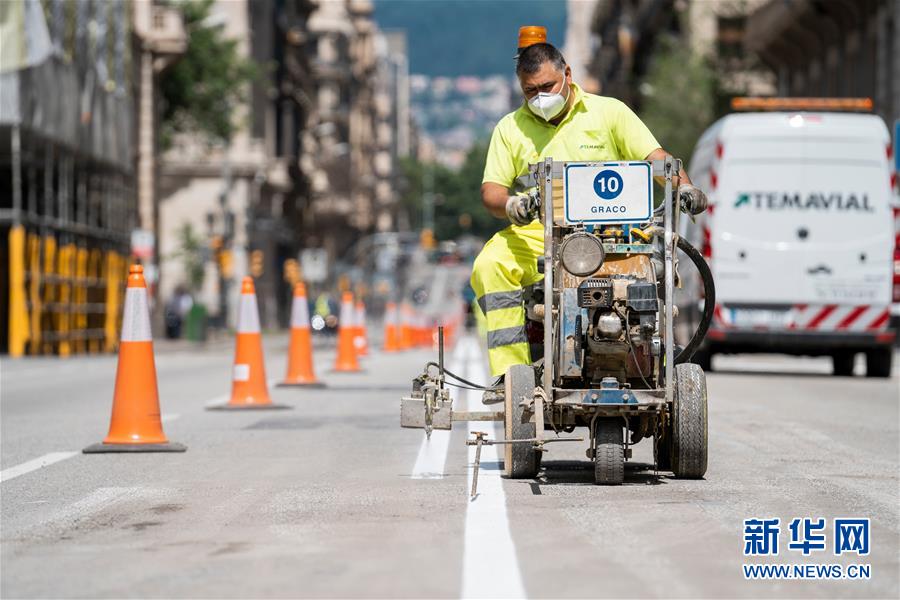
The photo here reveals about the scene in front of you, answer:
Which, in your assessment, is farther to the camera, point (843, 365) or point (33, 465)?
point (843, 365)

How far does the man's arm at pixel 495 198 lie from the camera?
834 cm

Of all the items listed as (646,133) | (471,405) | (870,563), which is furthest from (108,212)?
(870,563)

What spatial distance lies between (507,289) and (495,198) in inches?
16.8

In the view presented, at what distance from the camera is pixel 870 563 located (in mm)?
5785

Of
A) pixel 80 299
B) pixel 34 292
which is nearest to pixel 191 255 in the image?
pixel 80 299

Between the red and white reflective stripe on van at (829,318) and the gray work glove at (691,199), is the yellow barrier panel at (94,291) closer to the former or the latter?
the red and white reflective stripe on van at (829,318)

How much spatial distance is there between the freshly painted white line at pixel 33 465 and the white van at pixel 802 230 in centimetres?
1141

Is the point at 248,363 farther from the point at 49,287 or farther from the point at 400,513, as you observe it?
the point at 49,287

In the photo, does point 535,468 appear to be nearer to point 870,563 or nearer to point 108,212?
point 870,563

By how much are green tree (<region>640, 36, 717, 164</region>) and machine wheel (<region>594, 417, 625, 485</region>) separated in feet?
150

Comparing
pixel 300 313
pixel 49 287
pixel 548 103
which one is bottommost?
pixel 300 313

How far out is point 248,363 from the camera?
1384cm

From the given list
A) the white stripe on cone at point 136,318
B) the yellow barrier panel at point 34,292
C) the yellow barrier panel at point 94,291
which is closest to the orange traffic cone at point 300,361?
the white stripe on cone at point 136,318

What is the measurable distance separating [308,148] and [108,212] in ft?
151
